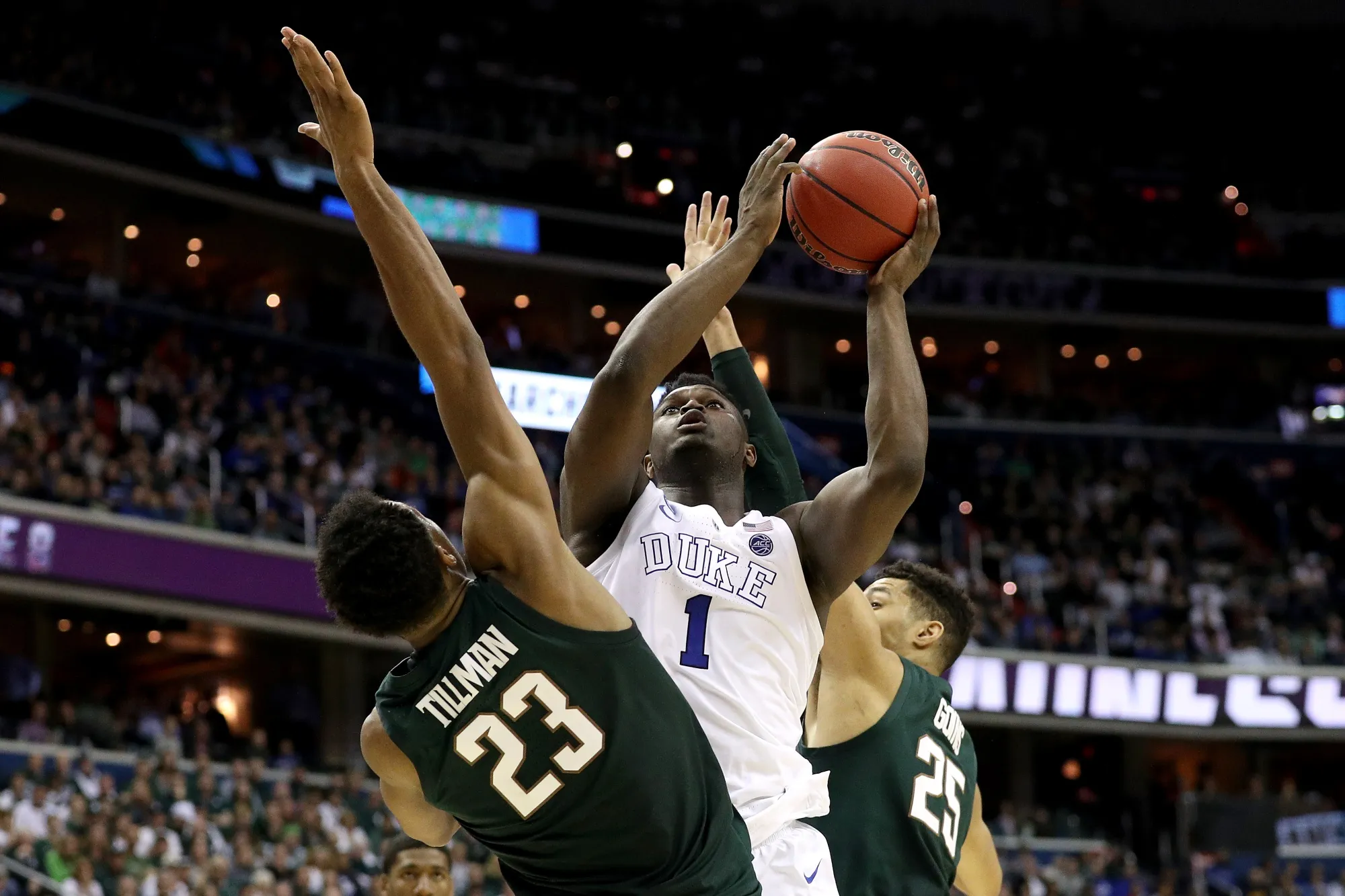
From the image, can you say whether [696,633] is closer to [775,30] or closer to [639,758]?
[639,758]

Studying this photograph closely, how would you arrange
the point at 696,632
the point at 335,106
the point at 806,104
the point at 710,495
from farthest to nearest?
1. the point at 806,104
2. the point at 710,495
3. the point at 696,632
4. the point at 335,106

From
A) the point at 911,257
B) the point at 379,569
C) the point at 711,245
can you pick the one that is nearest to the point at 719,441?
the point at 911,257

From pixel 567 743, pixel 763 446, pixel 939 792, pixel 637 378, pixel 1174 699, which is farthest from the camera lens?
pixel 1174 699

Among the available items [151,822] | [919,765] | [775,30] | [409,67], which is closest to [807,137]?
[775,30]

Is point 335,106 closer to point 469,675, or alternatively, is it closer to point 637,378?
point 637,378

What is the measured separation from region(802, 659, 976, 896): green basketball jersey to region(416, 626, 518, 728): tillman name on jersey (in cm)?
161

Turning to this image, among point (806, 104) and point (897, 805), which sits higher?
point (806, 104)

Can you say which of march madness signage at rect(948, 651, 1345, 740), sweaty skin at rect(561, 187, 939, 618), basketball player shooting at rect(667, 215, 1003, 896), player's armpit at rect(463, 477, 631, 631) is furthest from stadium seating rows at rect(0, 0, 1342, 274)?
player's armpit at rect(463, 477, 631, 631)

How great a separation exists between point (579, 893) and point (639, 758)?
421 mm

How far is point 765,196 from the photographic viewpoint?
4199 millimetres

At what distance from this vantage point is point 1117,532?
94.7ft

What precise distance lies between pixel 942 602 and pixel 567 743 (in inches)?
93.9

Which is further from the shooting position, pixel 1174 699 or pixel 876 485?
pixel 1174 699

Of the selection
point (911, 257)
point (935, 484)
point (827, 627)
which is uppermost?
point (935, 484)
